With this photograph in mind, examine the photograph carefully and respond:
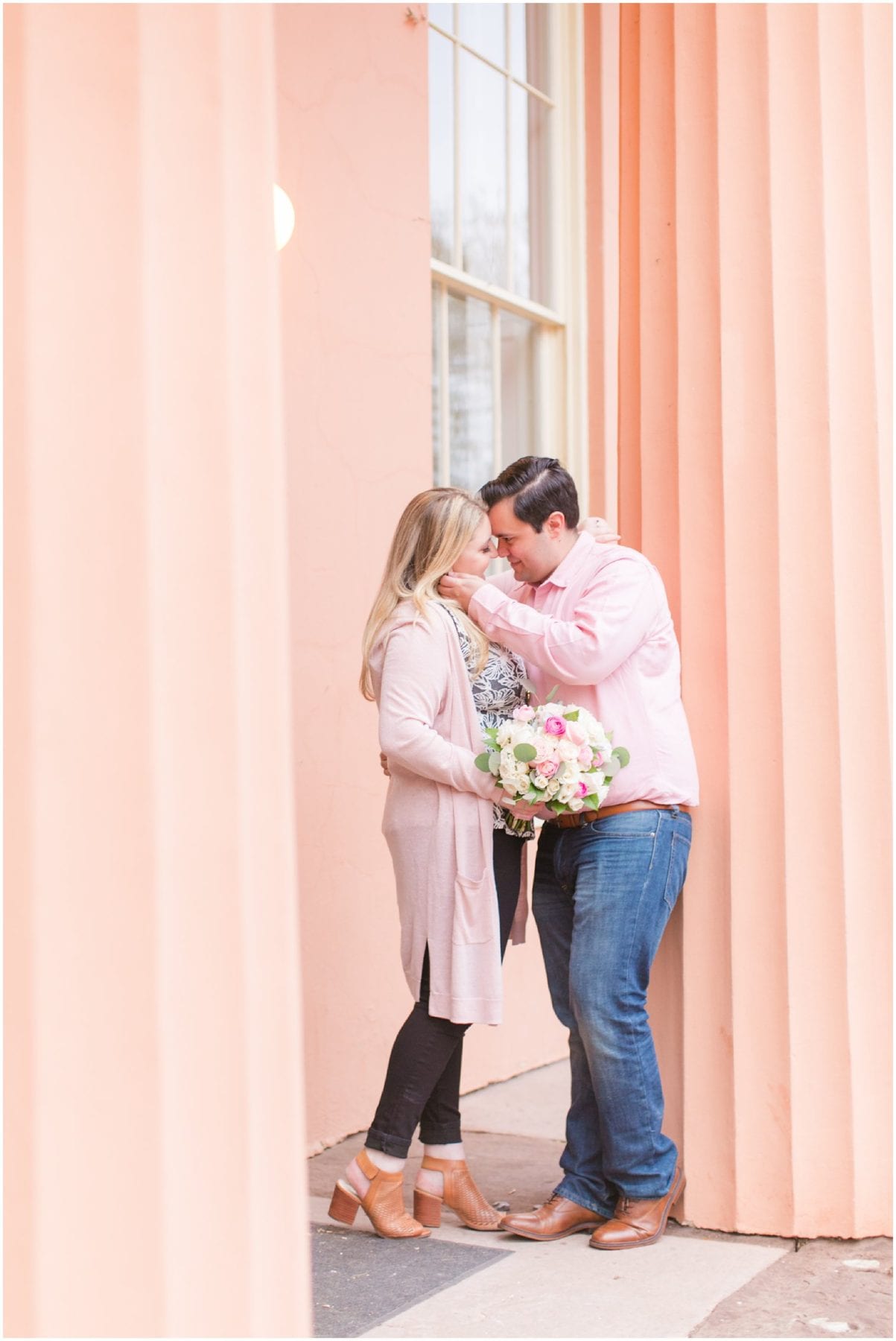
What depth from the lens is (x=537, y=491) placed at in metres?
3.89

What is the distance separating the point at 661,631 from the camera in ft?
12.6

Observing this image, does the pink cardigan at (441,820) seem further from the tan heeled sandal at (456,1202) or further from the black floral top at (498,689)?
the tan heeled sandal at (456,1202)

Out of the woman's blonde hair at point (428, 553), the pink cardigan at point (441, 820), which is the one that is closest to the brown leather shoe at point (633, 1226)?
the pink cardigan at point (441, 820)

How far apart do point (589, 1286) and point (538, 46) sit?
561 centimetres

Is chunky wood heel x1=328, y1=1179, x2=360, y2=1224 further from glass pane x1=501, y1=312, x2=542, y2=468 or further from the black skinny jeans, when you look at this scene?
glass pane x1=501, y1=312, x2=542, y2=468

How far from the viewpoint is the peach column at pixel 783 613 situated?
12.3 ft

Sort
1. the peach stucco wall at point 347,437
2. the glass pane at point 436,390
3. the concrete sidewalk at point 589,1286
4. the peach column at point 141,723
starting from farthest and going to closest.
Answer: the glass pane at point 436,390
the peach stucco wall at point 347,437
the concrete sidewalk at point 589,1286
the peach column at point 141,723

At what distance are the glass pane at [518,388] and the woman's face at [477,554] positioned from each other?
2.42 meters

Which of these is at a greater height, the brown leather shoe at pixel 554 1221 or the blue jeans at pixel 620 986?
the blue jeans at pixel 620 986

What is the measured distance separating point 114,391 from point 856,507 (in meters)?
2.77

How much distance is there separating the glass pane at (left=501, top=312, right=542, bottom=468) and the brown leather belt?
2.87 metres

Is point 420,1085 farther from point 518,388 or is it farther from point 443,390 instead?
point 518,388

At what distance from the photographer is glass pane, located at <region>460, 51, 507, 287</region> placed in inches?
238

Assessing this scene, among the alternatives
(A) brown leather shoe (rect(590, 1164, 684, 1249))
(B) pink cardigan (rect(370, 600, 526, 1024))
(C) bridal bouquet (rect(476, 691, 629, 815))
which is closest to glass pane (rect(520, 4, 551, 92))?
(B) pink cardigan (rect(370, 600, 526, 1024))
